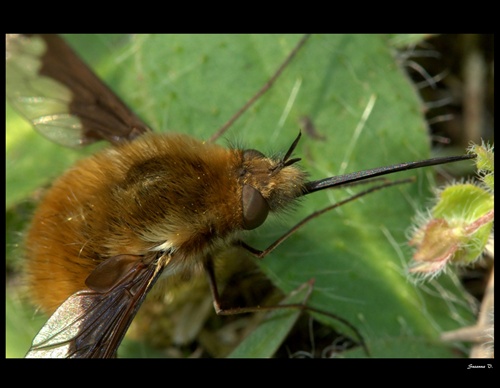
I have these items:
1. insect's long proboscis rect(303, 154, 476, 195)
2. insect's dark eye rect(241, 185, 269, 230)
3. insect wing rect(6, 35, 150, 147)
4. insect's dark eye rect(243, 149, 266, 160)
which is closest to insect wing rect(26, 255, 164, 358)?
insect's dark eye rect(241, 185, 269, 230)

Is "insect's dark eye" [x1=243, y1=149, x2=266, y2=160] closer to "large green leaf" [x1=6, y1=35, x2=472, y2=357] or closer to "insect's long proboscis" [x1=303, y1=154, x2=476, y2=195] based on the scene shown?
"insect's long proboscis" [x1=303, y1=154, x2=476, y2=195]

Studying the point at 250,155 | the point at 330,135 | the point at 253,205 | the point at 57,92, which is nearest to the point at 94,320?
the point at 253,205

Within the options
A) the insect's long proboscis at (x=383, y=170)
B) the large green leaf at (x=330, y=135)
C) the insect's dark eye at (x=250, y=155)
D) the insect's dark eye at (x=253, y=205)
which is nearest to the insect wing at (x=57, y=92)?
the large green leaf at (x=330, y=135)

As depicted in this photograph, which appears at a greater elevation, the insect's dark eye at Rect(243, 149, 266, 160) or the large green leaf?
the large green leaf

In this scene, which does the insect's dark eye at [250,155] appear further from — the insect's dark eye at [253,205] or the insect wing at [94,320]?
the insect wing at [94,320]

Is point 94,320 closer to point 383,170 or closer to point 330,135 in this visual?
point 383,170

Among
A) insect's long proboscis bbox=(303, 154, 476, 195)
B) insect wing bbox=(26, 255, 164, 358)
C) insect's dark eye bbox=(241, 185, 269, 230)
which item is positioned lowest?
insect wing bbox=(26, 255, 164, 358)

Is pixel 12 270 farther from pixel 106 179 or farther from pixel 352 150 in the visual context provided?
pixel 352 150
